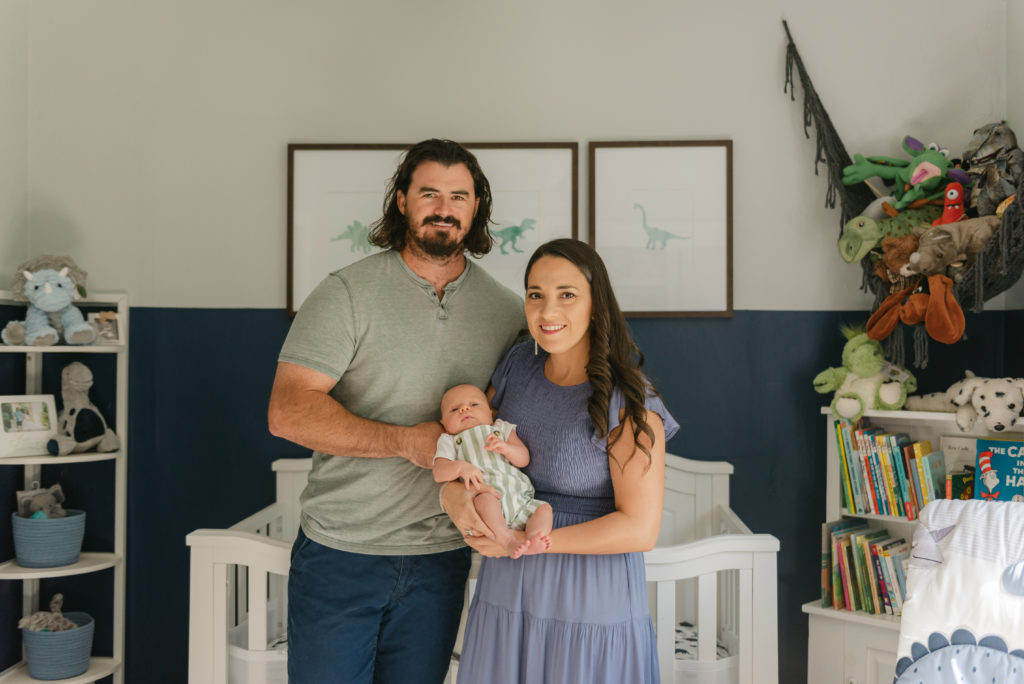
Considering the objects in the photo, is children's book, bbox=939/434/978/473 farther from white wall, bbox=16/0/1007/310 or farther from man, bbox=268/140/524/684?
man, bbox=268/140/524/684

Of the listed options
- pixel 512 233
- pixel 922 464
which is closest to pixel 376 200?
pixel 512 233

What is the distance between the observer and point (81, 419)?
2461 mm

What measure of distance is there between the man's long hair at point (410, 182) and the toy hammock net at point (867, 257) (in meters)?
1.28

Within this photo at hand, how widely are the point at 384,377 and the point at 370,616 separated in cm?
50

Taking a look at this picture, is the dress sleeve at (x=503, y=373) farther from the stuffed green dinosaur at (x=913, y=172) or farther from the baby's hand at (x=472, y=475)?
the stuffed green dinosaur at (x=913, y=172)

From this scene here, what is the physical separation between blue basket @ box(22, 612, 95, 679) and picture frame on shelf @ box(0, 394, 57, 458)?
56 cm

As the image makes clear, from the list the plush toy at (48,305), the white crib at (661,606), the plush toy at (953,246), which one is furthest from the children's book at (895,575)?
the plush toy at (48,305)

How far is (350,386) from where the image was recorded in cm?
168

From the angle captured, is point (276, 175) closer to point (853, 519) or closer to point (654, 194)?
point (654, 194)

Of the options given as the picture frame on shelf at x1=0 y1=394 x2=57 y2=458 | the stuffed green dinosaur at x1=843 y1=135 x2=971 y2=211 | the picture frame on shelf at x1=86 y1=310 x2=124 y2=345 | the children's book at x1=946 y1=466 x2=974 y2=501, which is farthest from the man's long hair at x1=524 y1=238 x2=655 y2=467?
the picture frame on shelf at x1=0 y1=394 x2=57 y2=458

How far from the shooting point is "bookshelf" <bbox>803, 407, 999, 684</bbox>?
7.32 feet

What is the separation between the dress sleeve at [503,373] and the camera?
1.61 metres

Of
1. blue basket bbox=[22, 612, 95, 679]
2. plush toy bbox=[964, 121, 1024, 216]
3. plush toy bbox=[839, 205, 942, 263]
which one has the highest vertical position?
plush toy bbox=[964, 121, 1024, 216]

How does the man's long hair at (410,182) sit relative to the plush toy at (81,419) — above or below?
above
